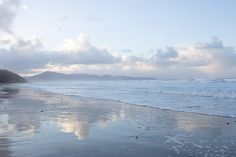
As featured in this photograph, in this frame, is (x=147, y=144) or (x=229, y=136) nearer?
(x=147, y=144)

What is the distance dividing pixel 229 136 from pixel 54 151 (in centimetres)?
698

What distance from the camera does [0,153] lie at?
10781 mm

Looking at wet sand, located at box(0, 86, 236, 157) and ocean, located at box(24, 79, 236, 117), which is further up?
ocean, located at box(24, 79, 236, 117)

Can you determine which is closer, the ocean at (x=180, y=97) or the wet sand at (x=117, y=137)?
the wet sand at (x=117, y=137)

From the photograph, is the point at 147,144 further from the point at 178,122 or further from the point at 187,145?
the point at 178,122

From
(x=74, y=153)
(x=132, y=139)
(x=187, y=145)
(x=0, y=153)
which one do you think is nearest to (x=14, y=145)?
(x=0, y=153)

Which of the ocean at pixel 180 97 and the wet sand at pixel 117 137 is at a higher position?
the ocean at pixel 180 97

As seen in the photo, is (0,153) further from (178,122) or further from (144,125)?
(178,122)

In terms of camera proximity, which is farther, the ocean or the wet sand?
the ocean

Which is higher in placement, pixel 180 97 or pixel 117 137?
pixel 180 97

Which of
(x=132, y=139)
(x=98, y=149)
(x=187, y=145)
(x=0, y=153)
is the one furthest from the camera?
(x=132, y=139)

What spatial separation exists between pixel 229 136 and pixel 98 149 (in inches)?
221

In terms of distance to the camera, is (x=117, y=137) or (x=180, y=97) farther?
(x=180, y=97)

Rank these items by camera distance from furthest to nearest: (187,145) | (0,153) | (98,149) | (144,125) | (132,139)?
(144,125)
(132,139)
(187,145)
(98,149)
(0,153)
